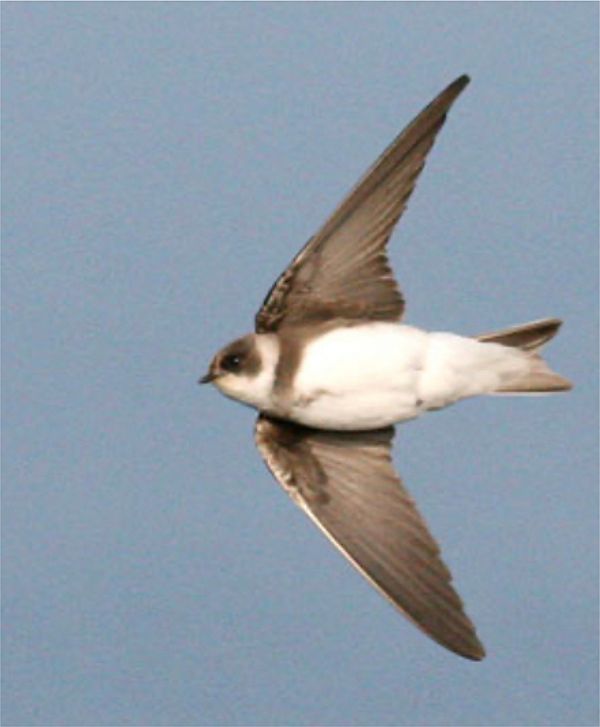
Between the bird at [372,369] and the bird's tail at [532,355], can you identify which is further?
the bird's tail at [532,355]

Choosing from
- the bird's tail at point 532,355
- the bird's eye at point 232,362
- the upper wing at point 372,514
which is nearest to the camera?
the upper wing at point 372,514

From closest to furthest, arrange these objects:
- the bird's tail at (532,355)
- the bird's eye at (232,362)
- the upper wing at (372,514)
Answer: the upper wing at (372,514)
the bird's eye at (232,362)
the bird's tail at (532,355)

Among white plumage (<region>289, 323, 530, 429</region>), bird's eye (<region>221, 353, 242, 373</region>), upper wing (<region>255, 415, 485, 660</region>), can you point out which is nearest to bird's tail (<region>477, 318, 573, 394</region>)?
white plumage (<region>289, 323, 530, 429</region>)

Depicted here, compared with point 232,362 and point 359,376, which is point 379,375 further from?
point 232,362

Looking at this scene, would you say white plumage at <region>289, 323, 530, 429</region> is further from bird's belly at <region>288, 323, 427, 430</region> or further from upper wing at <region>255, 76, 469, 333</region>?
upper wing at <region>255, 76, 469, 333</region>

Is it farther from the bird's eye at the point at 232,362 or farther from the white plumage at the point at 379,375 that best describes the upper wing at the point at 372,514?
the bird's eye at the point at 232,362

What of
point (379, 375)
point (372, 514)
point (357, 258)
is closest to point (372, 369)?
point (379, 375)

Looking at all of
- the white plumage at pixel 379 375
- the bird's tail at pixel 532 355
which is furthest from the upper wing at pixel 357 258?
the bird's tail at pixel 532 355
